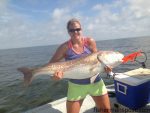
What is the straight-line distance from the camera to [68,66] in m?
4.74

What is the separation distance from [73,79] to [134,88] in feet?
5.30

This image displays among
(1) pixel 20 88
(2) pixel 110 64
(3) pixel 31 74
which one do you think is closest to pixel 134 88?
(2) pixel 110 64

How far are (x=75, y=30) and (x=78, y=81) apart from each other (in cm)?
112

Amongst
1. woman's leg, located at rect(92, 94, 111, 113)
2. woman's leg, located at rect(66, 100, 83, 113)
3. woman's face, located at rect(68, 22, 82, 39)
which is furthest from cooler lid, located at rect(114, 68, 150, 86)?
woman's face, located at rect(68, 22, 82, 39)

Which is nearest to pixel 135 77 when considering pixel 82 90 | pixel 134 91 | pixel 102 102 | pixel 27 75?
pixel 134 91

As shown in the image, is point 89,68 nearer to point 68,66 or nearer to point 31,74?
point 68,66

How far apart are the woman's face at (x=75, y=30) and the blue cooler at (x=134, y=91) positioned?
1.84m

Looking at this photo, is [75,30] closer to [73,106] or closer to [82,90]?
[82,90]

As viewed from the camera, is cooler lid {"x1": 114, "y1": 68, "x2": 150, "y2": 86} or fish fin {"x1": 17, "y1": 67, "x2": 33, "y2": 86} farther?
cooler lid {"x1": 114, "y1": 68, "x2": 150, "y2": 86}

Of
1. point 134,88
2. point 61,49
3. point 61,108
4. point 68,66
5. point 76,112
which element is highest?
point 61,49

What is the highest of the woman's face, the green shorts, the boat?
the woman's face

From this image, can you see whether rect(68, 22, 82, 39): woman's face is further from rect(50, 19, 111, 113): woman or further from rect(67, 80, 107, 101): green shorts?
rect(67, 80, 107, 101): green shorts

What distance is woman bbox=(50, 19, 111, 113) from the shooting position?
15.7ft

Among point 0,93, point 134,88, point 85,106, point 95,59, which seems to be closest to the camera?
point 95,59
